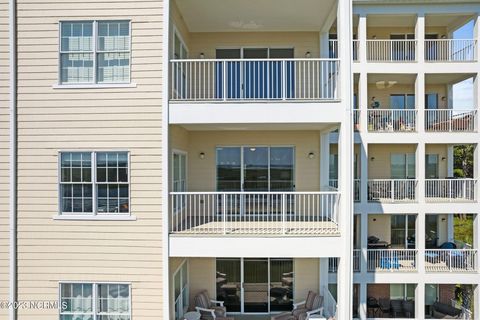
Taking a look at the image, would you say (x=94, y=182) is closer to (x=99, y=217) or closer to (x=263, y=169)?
(x=99, y=217)

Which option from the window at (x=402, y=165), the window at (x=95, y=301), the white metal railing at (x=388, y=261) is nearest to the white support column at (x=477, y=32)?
the window at (x=402, y=165)

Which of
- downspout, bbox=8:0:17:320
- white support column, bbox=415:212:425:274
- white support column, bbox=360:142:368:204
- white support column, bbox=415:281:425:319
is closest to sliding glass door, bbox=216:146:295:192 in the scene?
white support column, bbox=360:142:368:204

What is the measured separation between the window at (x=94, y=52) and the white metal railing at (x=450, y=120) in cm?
1277

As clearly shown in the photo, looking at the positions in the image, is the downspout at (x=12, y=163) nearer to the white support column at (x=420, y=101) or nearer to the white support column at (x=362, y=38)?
the white support column at (x=362, y=38)

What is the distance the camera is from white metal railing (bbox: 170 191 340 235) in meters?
7.90

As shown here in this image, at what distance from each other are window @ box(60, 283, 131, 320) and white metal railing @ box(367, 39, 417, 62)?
1337cm

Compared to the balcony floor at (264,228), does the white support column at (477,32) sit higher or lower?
higher

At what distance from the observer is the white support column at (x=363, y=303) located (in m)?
12.8

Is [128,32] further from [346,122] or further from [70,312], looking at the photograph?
[70,312]

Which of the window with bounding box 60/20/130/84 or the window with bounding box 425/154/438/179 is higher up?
the window with bounding box 60/20/130/84

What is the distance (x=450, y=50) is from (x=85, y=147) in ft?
49.9

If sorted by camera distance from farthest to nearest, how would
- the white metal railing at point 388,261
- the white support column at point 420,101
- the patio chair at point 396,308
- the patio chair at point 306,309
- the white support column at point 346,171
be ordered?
the patio chair at point 396,308 < the white support column at point 420,101 < the white metal railing at point 388,261 < the patio chair at point 306,309 < the white support column at point 346,171

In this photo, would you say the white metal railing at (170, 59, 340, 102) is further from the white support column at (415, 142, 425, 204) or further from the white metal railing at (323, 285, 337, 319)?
the white support column at (415, 142, 425, 204)

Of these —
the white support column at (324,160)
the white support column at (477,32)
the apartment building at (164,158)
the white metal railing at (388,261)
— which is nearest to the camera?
the apartment building at (164,158)
